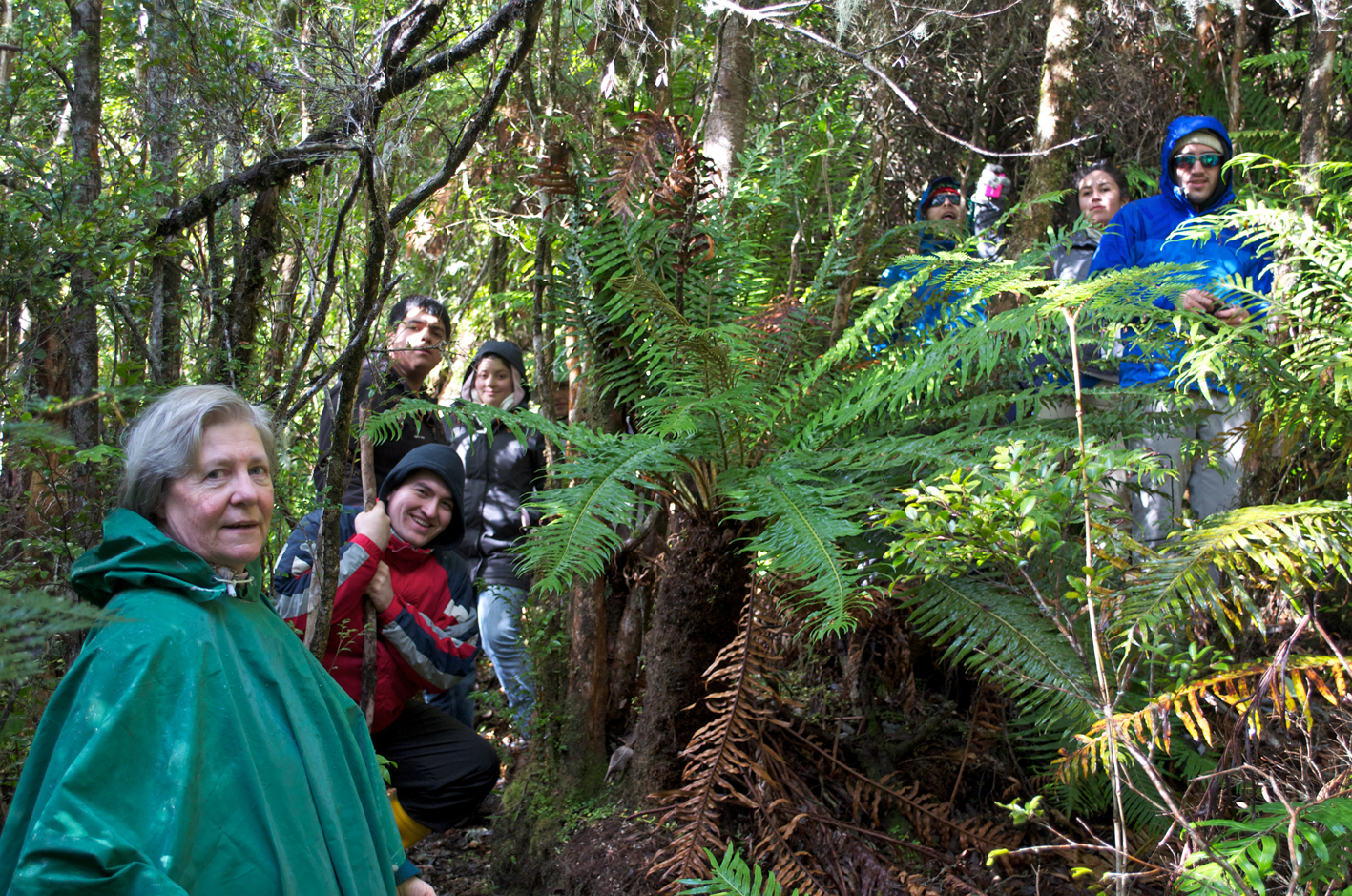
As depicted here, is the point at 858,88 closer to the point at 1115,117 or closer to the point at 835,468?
the point at 1115,117

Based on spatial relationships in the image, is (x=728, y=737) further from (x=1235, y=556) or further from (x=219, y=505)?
(x=219, y=505)

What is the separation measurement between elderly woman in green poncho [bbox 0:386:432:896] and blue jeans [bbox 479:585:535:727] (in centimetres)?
154

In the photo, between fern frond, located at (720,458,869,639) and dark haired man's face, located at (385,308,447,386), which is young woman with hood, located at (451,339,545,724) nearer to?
dark haired man's face, located at (385,308,447,386)

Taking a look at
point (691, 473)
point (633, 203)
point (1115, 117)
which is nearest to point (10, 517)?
point (691, 473)

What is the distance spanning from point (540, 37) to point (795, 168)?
1982mm

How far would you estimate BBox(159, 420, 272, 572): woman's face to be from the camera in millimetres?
1710

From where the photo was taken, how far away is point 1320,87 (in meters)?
3.24

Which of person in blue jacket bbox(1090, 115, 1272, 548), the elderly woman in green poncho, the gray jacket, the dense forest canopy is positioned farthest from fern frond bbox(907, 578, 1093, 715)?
the gray jacket

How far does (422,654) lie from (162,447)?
147 cm

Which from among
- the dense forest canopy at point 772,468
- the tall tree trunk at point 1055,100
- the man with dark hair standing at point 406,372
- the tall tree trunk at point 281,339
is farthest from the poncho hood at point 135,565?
the tall tree trunk at point 1055,100

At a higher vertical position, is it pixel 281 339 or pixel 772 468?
pixel 281 339

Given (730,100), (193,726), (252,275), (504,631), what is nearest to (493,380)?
(504,631)

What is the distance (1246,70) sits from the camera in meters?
5.42

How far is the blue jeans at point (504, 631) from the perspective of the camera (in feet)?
11.5
